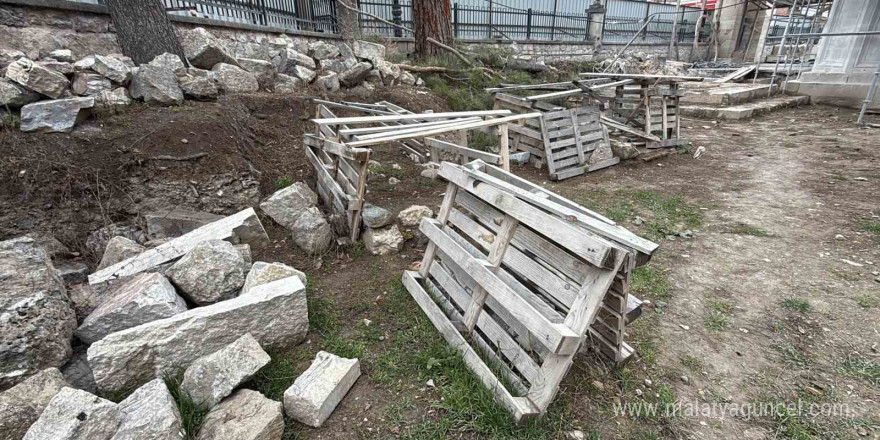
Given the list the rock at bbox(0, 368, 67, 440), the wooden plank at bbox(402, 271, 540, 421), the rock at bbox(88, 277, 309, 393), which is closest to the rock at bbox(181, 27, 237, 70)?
the rock at bbox(88, 277, 309, 393)

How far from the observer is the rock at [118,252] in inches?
127

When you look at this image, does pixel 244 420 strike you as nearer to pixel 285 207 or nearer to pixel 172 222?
pixel 285 207

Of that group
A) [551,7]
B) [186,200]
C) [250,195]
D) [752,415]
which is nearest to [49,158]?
[186,200]

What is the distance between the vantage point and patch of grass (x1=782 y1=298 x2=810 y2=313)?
3.19 metres

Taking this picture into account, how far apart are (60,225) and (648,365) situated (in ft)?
17.3

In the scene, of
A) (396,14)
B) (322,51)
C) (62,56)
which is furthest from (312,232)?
(396,14)

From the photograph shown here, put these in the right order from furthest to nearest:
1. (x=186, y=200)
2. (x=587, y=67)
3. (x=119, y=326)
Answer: (x=587, y=67) < (x=186, y=200) < (x=119, y=326)

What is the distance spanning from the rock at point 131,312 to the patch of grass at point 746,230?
5.54m

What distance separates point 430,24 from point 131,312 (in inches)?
375

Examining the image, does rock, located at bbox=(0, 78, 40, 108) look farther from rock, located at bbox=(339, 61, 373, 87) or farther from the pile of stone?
rock, located at bbox=(339, 61, 373, 87)

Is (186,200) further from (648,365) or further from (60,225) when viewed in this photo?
(648,365)

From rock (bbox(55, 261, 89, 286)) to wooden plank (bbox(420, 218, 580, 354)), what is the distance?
299 centimetres

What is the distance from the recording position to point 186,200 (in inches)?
167

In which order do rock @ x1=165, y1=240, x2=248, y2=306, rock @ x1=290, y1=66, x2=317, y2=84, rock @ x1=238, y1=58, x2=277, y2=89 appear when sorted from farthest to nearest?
1. rock @ x1=290, y1=66, x2=317, y2=84
2. rock @ x1=238, y1=58, x2=277, y2=89
3. rock @ x1=165, y1=240, x2=248, y2=306
